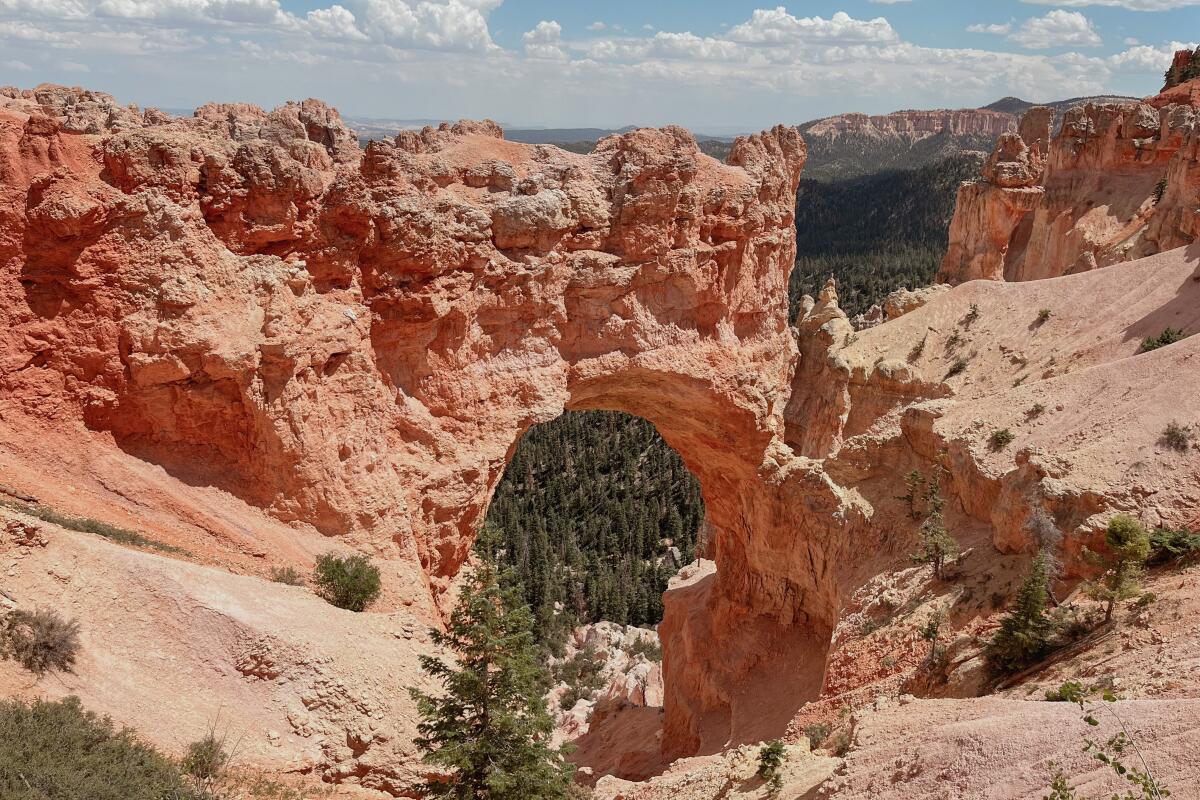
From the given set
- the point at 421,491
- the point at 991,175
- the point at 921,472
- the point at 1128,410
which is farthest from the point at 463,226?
the point at 991,175

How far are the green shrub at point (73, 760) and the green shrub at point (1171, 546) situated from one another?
15721 millimetres

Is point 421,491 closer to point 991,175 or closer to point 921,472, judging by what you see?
point 921,472

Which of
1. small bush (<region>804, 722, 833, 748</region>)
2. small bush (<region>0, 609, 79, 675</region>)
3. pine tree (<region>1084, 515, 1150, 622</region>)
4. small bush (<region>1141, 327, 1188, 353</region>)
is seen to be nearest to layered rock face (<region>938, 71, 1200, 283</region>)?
small bush (<region>1141, 327, 1188, 353</region>)

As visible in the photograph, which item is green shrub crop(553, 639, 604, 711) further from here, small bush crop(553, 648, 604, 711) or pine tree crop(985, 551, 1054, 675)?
pine tree crop(985, 551, 1054, 675)

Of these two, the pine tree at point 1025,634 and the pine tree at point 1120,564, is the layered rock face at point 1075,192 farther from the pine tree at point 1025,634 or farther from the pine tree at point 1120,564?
the pine tree at point 1025,634

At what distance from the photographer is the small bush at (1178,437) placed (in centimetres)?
1714

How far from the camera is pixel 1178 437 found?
680 inches

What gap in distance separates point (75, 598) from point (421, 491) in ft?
27.7

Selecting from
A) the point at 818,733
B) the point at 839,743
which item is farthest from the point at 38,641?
the point at 818,733

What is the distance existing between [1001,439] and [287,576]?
53.8 ft

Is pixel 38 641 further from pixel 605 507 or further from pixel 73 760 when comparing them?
pixel 605 507

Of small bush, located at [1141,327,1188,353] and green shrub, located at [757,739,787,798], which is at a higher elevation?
small bush, located at [1141,327,1188,353]

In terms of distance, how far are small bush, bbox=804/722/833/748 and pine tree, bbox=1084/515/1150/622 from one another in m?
5.19

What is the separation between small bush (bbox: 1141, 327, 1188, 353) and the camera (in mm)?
25797
